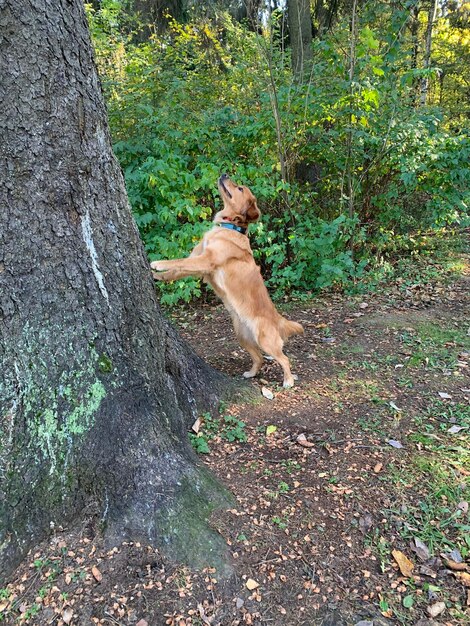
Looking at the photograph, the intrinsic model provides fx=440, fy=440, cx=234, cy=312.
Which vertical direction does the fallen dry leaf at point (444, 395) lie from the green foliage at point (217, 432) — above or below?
below

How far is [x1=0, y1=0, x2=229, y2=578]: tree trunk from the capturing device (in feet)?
6.36

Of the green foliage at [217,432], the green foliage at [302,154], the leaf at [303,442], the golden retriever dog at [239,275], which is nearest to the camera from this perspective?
the green foliage at [217,432]

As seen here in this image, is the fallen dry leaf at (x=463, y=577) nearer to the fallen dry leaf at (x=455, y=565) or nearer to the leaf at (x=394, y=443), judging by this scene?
the fallen dry leaf at (x=455, y=565)

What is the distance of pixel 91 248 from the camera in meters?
2.20

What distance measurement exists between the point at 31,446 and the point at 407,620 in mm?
1879

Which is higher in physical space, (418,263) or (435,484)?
(435,484)

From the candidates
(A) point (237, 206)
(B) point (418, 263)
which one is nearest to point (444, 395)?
(A) point (237, 206)

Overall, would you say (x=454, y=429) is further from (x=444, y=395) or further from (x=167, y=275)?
(x=167, y=275)

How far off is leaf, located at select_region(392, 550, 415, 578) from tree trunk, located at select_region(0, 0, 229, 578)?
2.88ft

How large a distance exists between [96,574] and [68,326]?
114 centimetres

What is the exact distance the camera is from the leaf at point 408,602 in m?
1.99

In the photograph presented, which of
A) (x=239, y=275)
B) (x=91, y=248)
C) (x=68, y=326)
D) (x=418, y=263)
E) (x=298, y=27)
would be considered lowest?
(x=418, y=263)

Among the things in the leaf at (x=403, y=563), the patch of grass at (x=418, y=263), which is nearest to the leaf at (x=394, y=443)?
the leaf at (x=403, y=563)

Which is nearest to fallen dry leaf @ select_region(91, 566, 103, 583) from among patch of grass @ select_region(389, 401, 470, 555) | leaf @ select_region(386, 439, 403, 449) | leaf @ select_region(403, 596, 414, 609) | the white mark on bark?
the white mark on bark
